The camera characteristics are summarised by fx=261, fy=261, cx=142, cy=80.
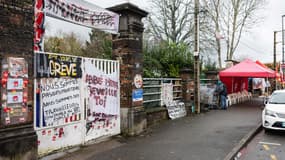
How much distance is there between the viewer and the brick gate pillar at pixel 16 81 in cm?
466

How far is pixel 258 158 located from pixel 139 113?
3651mm

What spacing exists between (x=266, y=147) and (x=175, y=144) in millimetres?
2627

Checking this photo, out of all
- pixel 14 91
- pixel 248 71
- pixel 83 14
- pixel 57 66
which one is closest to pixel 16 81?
pixel 14 91

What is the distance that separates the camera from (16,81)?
15.9ft

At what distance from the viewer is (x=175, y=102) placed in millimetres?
11758

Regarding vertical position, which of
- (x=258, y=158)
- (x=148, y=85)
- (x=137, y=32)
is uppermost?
(x=137, y=32)

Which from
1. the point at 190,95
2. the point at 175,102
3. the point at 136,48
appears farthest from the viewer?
the point at 190,95

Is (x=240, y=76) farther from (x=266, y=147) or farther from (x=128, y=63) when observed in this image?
(x=128, y=63)

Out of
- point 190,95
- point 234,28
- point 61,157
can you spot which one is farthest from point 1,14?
point 234,28

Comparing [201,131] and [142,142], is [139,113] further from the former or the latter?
[201,131]

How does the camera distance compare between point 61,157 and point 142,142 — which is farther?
point 142,142

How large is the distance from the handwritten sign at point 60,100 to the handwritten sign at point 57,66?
14cm

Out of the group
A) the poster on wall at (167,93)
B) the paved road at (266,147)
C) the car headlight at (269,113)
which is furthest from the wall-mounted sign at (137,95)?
the car headlight at (269,113)

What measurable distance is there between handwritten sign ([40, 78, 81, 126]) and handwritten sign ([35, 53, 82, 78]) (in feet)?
0.45
